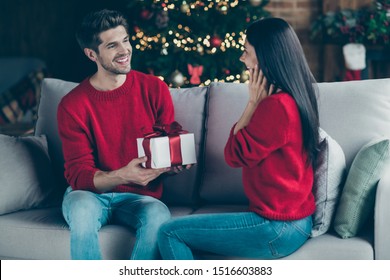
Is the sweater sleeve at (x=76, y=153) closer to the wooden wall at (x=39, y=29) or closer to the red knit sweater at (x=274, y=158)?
the red knit sweater at (x=274, y=158)

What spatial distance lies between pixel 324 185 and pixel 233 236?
0.37 metres

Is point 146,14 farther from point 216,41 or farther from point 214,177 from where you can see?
point 214,177

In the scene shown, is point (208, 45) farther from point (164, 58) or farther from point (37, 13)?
point (37, 13)

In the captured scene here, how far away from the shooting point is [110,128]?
222cm

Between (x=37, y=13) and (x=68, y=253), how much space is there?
14.2ft

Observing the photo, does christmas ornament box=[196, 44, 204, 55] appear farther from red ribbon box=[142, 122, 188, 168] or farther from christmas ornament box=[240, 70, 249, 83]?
red ribbon box=[142, 122, 188, 168]

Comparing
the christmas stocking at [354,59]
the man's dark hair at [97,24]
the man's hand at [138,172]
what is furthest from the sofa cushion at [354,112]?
the christmas stocking at [354,59]

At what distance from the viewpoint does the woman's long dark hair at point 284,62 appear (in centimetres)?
176

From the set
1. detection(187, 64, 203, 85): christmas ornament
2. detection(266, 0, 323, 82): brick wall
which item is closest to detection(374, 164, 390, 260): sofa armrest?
detection(187, 64, 203, 85): christmas ornament

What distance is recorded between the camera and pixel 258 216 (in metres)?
1.78

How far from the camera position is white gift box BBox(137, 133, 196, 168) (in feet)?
6.59

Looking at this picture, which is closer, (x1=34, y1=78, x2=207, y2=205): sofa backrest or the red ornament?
(x1=34, y1=78, x2=207, y2=205): sofa backrest

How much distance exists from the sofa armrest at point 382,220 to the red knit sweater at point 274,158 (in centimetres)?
22
